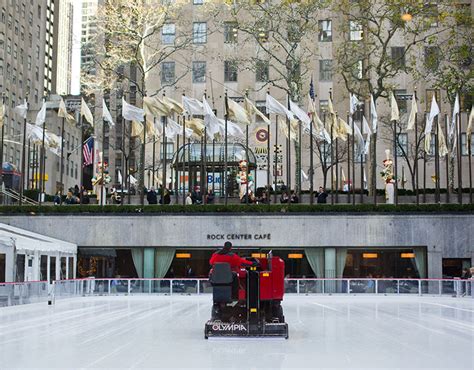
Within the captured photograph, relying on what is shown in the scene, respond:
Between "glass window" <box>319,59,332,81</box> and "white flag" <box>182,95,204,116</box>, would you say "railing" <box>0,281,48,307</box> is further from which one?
"glass window" <box>319,59,332,81</box>

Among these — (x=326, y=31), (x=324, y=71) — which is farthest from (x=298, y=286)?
(x=326, y=31)

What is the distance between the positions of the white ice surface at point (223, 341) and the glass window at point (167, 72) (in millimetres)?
40686

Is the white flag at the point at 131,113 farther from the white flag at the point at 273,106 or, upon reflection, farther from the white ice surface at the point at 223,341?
the white ice surface at the point at 223,341

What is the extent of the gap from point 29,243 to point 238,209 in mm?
11942

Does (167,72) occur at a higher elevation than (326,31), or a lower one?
lower

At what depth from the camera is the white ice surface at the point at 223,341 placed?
11.9m

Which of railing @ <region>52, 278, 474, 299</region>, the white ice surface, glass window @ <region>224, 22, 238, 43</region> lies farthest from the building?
the white ice surface

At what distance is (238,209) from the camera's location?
3953 centimetres

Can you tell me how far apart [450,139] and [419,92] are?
73.9ft

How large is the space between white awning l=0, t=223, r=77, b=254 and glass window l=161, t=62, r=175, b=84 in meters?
27.3

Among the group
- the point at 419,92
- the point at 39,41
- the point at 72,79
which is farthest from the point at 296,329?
the point at 72,79

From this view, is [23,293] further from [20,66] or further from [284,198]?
[20,66]

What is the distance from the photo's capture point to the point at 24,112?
3959 centimetres

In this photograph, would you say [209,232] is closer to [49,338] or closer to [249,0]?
[249,0]
